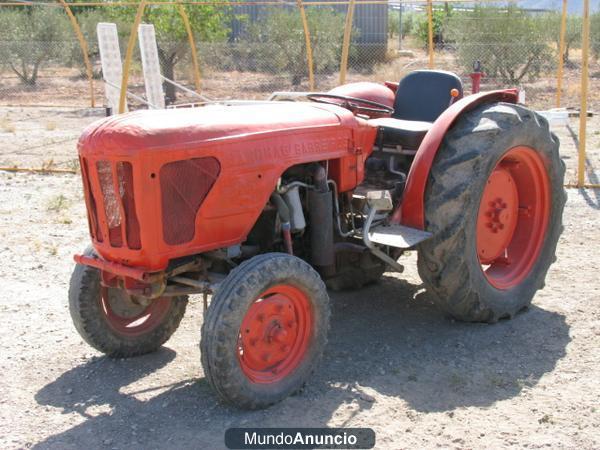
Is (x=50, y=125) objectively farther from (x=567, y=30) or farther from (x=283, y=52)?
(x=567, y=30)

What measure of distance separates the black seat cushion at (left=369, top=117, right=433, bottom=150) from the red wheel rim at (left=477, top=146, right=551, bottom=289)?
53cm

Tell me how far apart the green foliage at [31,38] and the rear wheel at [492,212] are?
17994 millimetres

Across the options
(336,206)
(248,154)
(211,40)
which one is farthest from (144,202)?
(211,40)

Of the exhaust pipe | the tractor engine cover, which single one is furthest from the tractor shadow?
the tractor engine cover

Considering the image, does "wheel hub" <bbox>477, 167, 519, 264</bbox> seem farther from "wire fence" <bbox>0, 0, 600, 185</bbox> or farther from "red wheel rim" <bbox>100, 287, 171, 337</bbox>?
"wire fence" <bbox>0, 0, 600, 185</bbox>

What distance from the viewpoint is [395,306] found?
215 inches

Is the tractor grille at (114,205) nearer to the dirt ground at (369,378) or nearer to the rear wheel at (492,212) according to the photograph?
the dirt ground at (369,378)

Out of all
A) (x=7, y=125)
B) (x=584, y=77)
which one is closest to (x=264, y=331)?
(x=584, y=77)

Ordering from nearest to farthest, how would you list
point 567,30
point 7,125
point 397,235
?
point 397,235, point 7,125, point 567,30

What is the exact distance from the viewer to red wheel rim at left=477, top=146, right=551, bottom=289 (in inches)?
202

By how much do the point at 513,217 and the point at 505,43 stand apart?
45.1ft

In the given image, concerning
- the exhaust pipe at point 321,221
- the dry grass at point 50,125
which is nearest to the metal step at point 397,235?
the exhaust pipe at point 321,221

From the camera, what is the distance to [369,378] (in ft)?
14.2

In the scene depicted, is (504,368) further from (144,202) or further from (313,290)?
(144,202)
